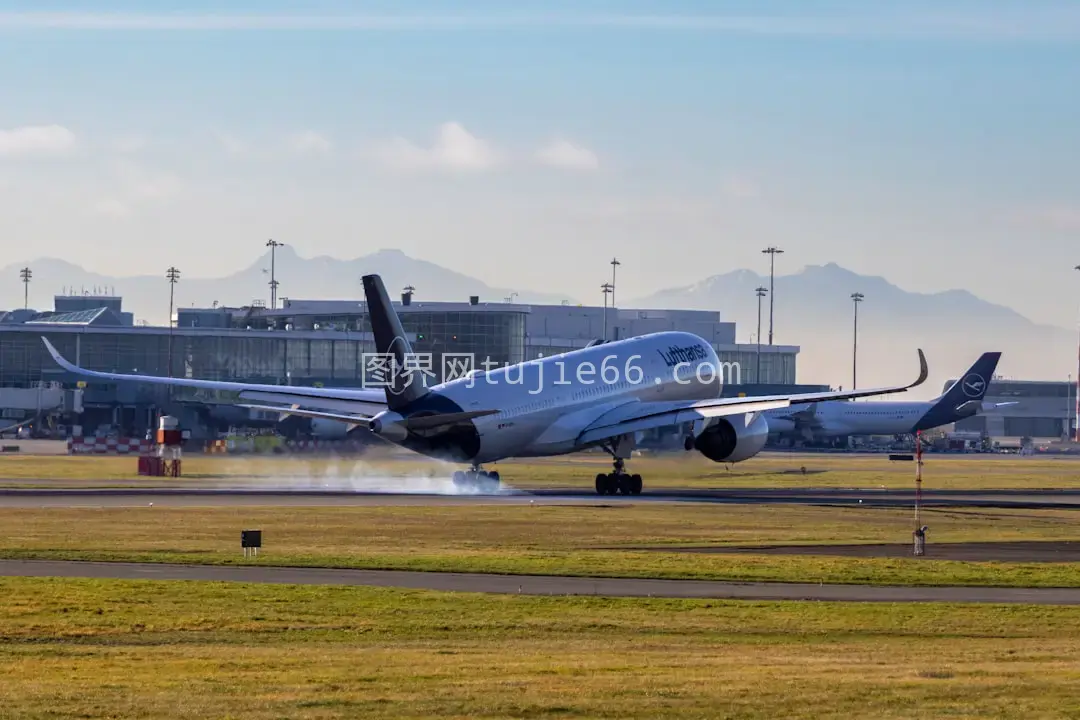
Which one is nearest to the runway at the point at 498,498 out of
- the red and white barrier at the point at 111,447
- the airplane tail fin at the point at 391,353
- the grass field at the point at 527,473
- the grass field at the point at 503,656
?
the grass field at the point at 527,473

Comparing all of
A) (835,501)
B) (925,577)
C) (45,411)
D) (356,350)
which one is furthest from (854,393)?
(356,350)

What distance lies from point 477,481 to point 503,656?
42922mm

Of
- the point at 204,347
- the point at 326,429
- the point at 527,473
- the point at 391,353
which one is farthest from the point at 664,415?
the point at 204,347

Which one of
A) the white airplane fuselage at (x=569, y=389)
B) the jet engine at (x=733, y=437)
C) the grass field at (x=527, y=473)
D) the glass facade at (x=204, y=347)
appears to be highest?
the glass facade at (x=204, y=347)

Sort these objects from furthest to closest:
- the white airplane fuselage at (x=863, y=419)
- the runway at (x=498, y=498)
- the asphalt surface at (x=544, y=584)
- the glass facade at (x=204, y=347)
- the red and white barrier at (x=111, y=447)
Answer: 1. the glass facade at (x=204, y=347)
2. the white airplane fuselage at (x=863, y=419)
3. the red and white barrier at (x=111, y=447)
4. the runway at (x=498, y=498)
5. the asphalt surface at (x=544, y=584)

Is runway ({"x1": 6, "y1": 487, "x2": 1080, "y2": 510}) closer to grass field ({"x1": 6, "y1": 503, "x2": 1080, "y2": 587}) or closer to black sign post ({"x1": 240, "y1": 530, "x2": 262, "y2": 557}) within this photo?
grass field ({"x1": 6, "y1": 503, "x2": 1080, "y2": 587})

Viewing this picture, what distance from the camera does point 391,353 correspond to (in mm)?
60375

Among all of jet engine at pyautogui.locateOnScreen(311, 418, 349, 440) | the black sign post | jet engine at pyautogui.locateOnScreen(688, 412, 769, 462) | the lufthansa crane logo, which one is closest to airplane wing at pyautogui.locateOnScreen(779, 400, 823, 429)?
the lufthansa crane logo

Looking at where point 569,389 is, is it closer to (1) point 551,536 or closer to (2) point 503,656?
(1) point 551,536

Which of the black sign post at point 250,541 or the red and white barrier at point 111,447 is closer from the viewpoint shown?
the black sign post at point 250,541

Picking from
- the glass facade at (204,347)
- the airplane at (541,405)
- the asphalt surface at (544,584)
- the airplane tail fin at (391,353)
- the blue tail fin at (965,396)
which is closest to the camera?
the asphalt surface at (544,584)

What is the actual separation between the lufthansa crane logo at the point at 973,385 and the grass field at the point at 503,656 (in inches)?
4389

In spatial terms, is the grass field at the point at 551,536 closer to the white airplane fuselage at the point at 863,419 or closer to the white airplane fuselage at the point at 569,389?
the white airplane fuselage at the point at 569,389

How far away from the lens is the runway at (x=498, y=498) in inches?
2377
